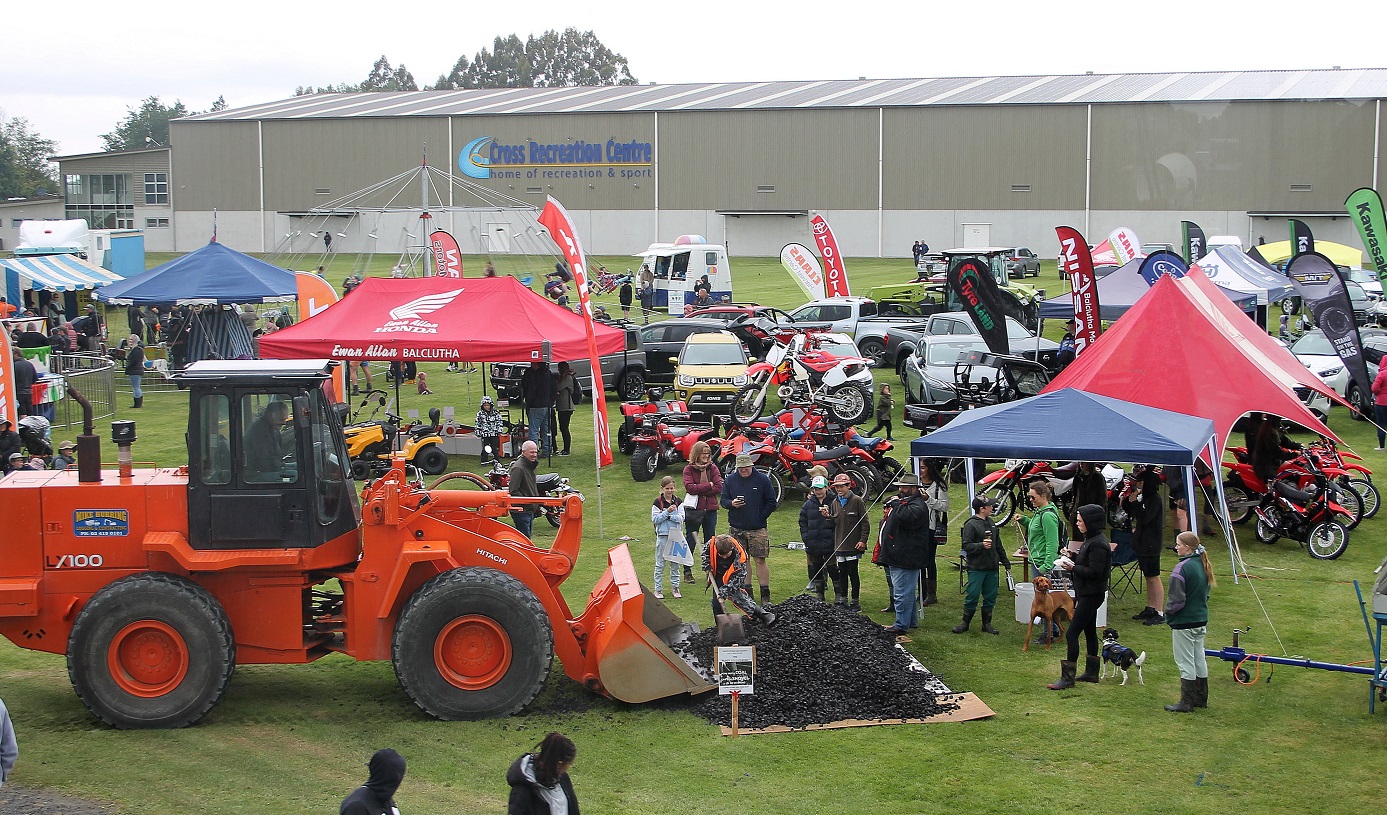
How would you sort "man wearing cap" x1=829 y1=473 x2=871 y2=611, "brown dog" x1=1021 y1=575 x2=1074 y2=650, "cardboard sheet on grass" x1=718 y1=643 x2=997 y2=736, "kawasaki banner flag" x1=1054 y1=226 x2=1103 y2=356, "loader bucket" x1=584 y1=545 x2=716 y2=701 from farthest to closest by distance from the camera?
"kawasaki banner flag" x1=1054 y1=226 x2=1103 y2=356 → "man wearing cap" x1=829 y1=473 x2=871 y2=611 → "brown dog" x1=1021 y1=575 x2=1074 y2=650 → "loader bucket" x1=584 y1=545 x2=716 y2=701 → "cardboard sheet on grass" x1=718 y1=643 x2=997 y2=736

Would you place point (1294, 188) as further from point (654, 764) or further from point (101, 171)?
point (101, 171)

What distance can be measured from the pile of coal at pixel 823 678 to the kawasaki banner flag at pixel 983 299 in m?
11.6

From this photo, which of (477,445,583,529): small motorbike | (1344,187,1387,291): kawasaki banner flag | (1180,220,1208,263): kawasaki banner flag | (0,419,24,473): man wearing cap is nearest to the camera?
(477,445,583,529): small motorbike

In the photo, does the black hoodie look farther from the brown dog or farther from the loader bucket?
the brown dog

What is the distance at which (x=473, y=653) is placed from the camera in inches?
362

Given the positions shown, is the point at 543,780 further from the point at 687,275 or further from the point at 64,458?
the point at 687,275

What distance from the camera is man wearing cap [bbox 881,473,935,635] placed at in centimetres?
1141

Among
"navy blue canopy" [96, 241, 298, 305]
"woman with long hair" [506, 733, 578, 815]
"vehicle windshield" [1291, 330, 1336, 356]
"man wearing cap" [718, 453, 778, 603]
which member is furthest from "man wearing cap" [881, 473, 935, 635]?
"navy blue canopy" [96, 241, 298, 305]

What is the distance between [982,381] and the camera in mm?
21594

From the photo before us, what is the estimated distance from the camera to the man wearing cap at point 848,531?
12.2m

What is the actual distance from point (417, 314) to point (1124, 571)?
10.5 metres

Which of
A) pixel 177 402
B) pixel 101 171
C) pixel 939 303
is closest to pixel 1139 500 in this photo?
pixel 177 402

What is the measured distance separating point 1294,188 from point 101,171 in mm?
59726

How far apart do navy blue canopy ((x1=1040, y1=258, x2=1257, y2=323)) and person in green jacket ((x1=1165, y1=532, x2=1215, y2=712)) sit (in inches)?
744
